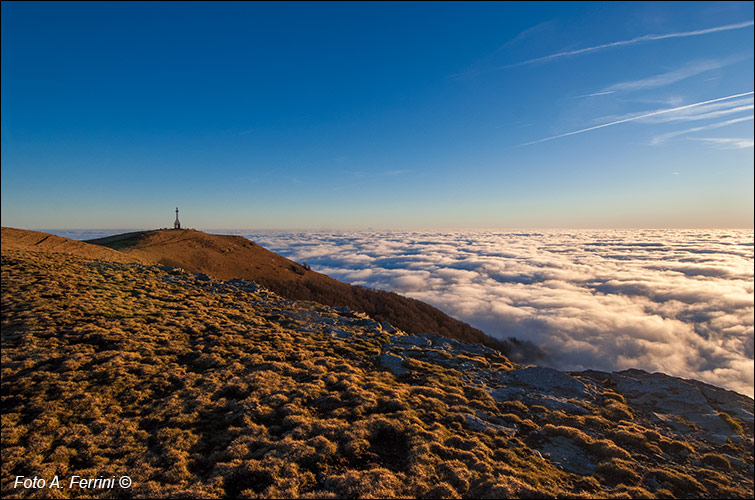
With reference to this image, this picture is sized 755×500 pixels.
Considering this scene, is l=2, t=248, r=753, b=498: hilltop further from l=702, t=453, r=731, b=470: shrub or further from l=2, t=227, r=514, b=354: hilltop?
l=2, t=227, r=514, b=354: hilltop

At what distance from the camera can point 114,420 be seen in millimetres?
11617

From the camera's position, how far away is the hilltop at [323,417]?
9.41 m

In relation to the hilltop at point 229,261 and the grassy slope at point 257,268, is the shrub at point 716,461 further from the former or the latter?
the grassy slope at point 257,268

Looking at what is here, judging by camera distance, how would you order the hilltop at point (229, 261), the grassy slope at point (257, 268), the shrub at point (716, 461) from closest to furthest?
the shrub at point (716, 461) → the hilltop at point (229, 261) → the grassy slope at point (257, 268)

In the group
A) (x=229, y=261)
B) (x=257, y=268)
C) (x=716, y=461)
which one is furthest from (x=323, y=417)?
(x=257, y=268)

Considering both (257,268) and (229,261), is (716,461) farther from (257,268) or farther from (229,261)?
(229,261)

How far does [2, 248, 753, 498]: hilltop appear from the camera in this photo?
9.41 m

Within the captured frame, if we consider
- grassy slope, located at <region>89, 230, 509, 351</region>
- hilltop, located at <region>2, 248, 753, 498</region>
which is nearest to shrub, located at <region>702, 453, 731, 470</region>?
hilltop, located at <region>2, 248, 753, 498</region>

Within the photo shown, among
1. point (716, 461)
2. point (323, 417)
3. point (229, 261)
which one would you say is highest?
point (229, 261)

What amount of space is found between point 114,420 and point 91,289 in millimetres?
22086

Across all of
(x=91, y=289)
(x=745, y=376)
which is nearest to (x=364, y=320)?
(x=91, y=289)

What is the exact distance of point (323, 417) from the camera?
12.9 metres

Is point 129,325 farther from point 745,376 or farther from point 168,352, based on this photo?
point 745,376

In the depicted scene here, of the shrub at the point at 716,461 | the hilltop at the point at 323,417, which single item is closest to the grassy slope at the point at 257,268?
the hilltop at the point at 323,417
